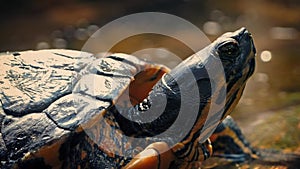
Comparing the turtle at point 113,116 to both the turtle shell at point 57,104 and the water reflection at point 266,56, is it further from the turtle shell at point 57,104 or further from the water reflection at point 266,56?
the water reflection at point 266,56

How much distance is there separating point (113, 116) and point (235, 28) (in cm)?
278

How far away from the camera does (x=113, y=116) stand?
174 cm

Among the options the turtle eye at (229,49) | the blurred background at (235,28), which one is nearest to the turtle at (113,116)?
the turtle eye at (229,49)

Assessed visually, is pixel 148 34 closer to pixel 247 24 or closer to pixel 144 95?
pixel 247 24

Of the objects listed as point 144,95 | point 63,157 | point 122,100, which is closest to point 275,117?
point 144,95

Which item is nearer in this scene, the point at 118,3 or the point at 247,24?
the point at 247,24

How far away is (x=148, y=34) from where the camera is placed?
14.1ft

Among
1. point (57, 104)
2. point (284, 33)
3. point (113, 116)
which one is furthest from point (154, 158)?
point (284, 33)

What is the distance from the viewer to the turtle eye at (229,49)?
167cm

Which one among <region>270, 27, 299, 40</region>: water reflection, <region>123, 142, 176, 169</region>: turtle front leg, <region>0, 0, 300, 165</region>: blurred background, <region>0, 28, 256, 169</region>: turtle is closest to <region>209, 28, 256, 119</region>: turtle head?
<region>0, 28, 256, 169</region>: turtle

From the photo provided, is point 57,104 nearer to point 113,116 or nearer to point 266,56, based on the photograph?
point 113,116

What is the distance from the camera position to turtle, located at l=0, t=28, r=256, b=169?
164 cm

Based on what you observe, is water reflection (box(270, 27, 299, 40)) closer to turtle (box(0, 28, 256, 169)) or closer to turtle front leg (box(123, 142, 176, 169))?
turtle (box(0, 28, 256, 169))

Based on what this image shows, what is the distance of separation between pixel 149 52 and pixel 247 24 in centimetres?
113
